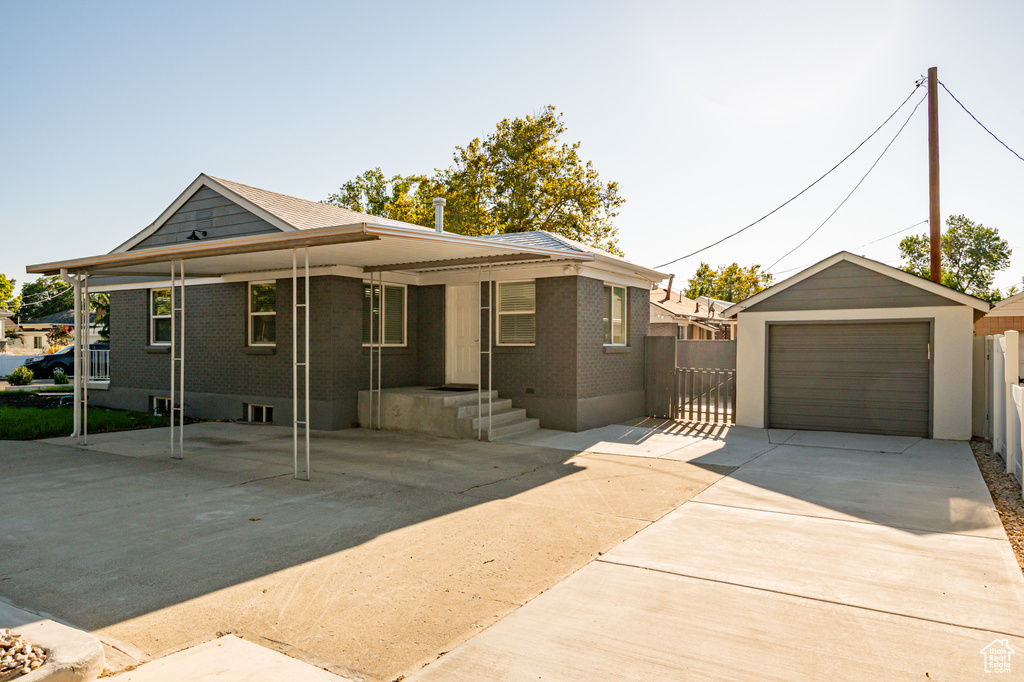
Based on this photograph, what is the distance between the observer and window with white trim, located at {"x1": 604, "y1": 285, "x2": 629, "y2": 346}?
44.2 ft

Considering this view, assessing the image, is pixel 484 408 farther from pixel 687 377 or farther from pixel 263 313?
pixel 263 313

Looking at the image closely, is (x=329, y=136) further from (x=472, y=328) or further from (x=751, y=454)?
(x=751, y=454)

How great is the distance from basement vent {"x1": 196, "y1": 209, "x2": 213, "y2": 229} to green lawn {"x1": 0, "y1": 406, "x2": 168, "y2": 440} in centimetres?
433

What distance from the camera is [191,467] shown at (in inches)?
347

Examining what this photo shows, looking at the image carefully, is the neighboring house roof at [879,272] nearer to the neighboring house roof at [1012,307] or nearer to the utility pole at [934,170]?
the utility pole at [934,170]

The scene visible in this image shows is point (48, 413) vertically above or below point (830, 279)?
below

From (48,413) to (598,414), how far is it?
1241 centimetres

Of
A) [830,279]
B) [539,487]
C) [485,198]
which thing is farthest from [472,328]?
[485,198]

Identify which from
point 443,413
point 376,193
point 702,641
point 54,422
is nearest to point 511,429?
point 443,413

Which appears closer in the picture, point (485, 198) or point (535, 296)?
point (535, 296)

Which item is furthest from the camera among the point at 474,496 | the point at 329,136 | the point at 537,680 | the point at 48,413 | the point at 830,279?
the point at 329,136

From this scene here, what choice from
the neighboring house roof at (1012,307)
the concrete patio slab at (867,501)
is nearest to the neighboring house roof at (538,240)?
→ the concrete patio slab at (867,501)

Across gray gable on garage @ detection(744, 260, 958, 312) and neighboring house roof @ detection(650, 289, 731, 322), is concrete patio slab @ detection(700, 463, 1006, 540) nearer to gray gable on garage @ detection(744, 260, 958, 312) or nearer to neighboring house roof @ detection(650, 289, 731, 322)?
gray gable on garage @ detection(744, 260, 958, 312)

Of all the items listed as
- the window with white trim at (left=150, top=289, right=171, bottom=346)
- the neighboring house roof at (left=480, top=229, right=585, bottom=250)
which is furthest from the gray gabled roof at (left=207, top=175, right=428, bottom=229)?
the window with white trim at (left=150, top=289, right=171, bottom=346)
